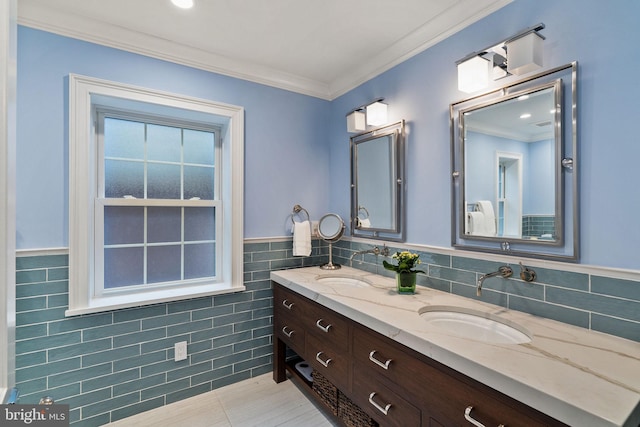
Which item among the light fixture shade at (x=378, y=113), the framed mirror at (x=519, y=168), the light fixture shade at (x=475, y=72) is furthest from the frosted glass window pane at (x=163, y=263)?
the light fixture shade at (x=475, y=72)

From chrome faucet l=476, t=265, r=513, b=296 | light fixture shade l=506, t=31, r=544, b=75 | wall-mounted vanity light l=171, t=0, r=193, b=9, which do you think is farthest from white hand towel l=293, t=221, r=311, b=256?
light fixture shade l=506, t=31, r=544, b=75

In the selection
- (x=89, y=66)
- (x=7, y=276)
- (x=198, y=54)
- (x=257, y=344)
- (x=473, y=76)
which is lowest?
(x=257, y=344)

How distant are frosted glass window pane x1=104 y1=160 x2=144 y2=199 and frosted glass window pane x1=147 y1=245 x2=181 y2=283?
0.42m

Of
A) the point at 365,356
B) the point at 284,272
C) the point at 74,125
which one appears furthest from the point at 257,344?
the point at 74,125

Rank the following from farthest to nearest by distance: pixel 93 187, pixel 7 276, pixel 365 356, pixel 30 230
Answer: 1. pixel 93 187
2. pixel 30 230
3. pixel 365 356
4. pixel 7 276

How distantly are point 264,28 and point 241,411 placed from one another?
8.22ft

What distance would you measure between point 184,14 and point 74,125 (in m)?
0.92

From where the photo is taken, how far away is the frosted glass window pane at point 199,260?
7.66 feet

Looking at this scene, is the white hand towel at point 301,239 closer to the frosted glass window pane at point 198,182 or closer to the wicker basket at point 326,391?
the frosted glass window pane at point 198,182

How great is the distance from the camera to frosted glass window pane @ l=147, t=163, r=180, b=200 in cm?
220

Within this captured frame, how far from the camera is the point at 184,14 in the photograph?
5.72ft

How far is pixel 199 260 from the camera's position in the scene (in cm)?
238

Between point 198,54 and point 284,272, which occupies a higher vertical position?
point 198,54

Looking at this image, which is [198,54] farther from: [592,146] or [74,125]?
[592,146]
